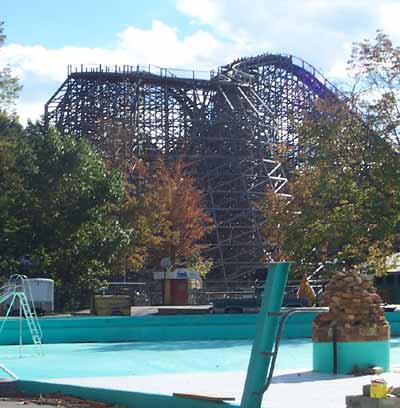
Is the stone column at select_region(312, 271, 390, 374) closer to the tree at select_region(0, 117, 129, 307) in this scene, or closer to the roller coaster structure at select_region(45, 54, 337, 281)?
the tree at select_region(0, 117, 129, 307)

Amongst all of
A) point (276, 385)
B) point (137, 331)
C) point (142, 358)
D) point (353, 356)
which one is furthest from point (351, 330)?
point (137, 331)

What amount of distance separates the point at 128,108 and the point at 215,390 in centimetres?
4855

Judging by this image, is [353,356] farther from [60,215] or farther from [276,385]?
[60,215]

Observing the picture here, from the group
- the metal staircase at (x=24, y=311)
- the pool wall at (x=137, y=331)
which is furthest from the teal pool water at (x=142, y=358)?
the pool wall at (x=137, y=331)

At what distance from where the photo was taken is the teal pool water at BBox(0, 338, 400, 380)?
16.3 metres

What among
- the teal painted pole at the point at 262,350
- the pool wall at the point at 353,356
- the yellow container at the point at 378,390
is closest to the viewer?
the teal painted pole at the point at 262,350

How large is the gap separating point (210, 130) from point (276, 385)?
49.9 meters

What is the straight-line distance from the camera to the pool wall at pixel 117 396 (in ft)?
33.8

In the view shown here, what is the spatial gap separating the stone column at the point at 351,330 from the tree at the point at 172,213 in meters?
39.1

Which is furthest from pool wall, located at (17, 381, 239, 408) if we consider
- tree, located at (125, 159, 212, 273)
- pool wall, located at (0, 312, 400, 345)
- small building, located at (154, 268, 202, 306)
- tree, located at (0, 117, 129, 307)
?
tree, located at (125, 159, 212, 273)

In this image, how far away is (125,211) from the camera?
5150 centimetres

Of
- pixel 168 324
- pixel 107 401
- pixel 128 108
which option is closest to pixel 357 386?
pixel 107 401

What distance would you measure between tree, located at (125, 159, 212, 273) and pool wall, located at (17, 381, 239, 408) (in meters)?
39.7

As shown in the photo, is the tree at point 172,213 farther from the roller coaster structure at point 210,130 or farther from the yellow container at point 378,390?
the yellow container at point 378,390
